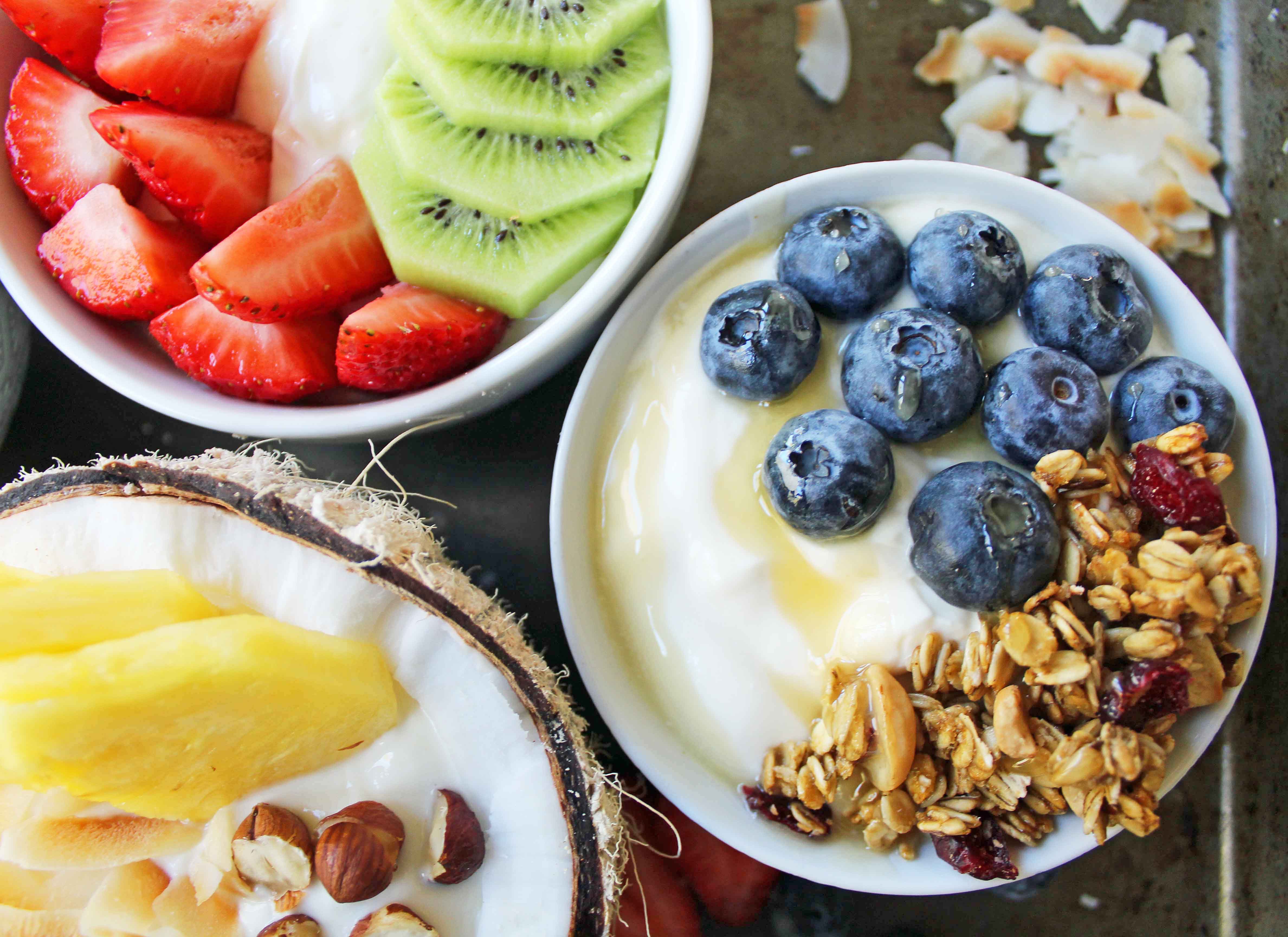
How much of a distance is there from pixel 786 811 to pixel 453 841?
0.31m

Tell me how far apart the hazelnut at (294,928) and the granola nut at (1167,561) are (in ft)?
2.20

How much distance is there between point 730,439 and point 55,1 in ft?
2.32

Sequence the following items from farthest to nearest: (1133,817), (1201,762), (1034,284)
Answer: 1. (1201,762)
2. (1034,284)
3. (1133,817)

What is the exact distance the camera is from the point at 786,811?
0.81 m

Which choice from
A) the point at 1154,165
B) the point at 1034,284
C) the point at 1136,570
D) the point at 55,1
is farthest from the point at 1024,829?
the point at 55,1

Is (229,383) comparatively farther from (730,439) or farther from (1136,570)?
(1136,570)

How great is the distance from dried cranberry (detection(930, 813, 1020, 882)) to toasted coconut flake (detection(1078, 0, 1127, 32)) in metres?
0.93

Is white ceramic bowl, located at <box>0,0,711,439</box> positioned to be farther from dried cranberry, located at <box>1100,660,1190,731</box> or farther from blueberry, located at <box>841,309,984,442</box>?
dried cranberry, located at <box>1100,660,1190,731</box>

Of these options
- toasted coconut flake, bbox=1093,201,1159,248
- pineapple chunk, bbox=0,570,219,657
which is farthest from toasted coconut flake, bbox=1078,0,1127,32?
pineapple chunk, bbox=0,570,219,657

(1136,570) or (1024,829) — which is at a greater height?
(1136,570)

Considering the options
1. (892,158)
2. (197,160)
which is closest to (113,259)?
(197,160)

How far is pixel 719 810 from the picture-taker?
2.70ft

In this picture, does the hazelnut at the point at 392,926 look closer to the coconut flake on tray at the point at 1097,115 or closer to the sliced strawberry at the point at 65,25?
the sliced strawberry at the point at 65,25

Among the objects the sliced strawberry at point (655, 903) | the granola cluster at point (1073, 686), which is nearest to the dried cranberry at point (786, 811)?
the granola cluster at point (1073, 686)
